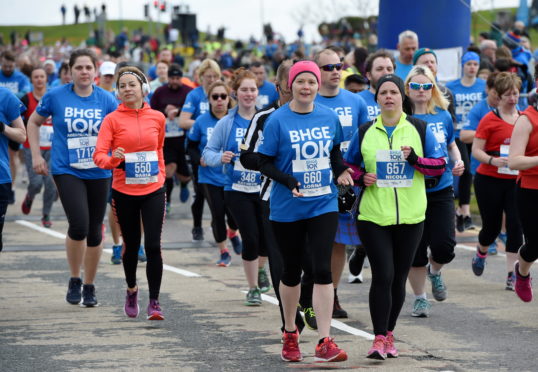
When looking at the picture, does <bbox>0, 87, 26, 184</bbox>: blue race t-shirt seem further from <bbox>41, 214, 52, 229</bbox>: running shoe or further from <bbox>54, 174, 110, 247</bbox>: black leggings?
<bbox>41, 214, 52, 229</bbox>: running shoe

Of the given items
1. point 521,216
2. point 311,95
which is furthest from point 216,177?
point 311,95

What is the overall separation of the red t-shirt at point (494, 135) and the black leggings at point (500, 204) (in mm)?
70

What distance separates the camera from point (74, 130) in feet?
30.9

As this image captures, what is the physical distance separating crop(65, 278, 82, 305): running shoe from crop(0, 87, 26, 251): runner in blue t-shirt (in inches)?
34.1

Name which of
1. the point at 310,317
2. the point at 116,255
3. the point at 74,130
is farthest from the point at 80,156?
the point at 116,255

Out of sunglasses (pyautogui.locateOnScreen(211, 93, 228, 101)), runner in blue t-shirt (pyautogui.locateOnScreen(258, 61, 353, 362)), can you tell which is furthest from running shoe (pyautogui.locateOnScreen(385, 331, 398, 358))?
sunglasses (pyautogui.locateOnScreen(211, 93, 228, 101))

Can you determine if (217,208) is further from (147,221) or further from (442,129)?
(442,129)

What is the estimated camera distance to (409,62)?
12492 millimetres

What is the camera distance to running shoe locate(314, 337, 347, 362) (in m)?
7.19

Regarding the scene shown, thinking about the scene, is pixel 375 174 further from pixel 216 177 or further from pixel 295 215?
pixel 216 177

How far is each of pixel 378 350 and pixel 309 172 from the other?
1.19 metres

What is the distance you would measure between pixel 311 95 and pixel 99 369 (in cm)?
215

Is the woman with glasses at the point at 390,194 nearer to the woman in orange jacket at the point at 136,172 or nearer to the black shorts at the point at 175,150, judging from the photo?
the woman in orange jacket at the point at 136,172

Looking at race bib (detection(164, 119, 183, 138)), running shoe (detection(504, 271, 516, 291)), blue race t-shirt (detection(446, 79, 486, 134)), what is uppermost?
blue race t-shirt (detection(446, 79, 486, 134))
